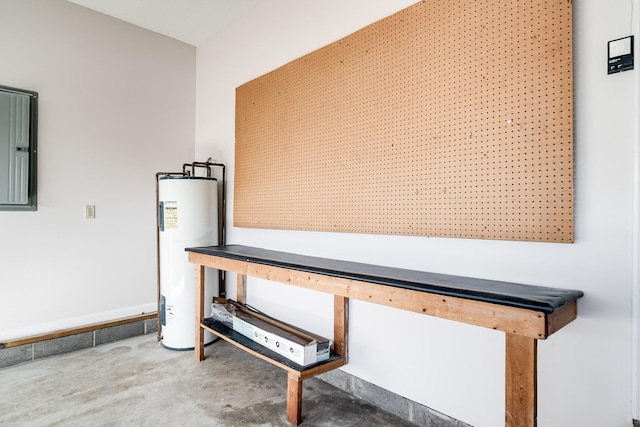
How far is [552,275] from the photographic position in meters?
1.42

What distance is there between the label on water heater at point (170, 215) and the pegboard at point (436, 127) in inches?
33.7

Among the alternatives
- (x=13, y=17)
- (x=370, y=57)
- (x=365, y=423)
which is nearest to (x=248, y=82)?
→ (x=370, y=57)

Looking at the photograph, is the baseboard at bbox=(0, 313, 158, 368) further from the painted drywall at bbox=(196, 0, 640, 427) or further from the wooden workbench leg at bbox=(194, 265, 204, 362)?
the painted drywall at bbox=(196, 0, 640, 427)

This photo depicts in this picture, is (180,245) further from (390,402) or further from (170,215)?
(390,402)

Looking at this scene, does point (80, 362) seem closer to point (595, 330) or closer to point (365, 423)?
point (365, 423)

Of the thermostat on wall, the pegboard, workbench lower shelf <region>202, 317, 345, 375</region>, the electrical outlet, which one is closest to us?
the thermostat on wall

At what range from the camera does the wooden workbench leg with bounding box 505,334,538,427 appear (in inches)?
46.0

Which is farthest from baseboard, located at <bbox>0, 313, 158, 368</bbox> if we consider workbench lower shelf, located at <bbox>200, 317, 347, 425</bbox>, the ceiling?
the ceiling

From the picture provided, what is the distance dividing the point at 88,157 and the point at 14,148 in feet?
1.68

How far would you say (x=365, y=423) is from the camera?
1.91m

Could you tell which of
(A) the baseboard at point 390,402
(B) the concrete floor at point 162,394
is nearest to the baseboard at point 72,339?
(B) the concrete floor at point 162,394

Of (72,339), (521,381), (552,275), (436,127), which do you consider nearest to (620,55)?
(436,127)

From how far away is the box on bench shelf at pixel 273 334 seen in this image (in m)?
1.98

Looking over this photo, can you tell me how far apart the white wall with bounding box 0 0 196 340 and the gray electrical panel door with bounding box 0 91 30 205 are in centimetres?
13
